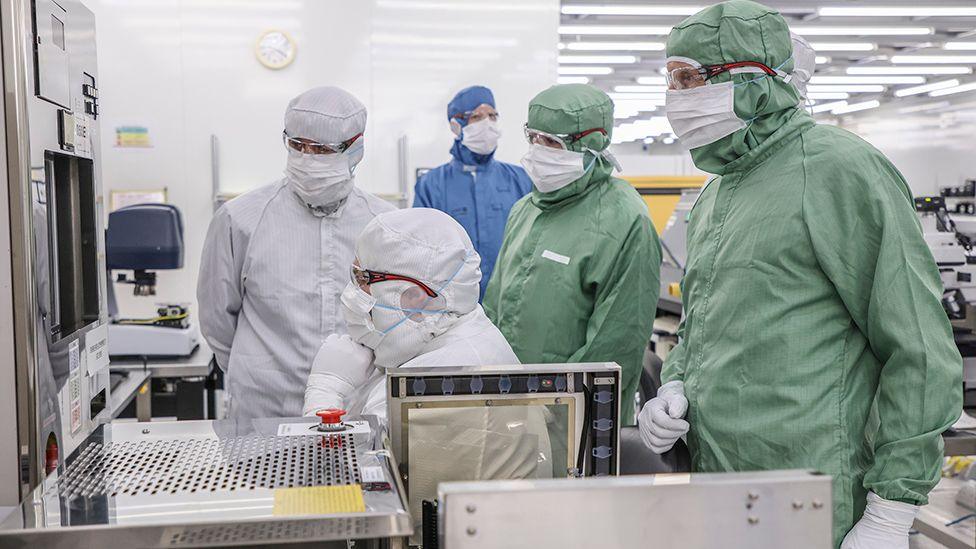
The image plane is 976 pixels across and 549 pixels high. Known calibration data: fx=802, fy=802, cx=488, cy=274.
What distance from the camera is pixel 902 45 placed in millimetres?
8086

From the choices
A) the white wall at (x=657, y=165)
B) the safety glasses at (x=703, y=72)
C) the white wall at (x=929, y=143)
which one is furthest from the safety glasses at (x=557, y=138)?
the white wall at (x=929, y=143)

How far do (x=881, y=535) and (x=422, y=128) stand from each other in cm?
349

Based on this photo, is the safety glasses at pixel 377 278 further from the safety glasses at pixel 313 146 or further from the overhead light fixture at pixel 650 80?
the overhead light fixture at pixel 650 80

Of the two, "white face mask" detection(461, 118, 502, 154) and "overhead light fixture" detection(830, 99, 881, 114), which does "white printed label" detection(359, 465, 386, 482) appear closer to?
"white face mask" detection(461, 118, 502, 154)

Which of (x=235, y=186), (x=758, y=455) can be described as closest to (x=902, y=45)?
(x=235, y=186)

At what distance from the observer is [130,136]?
413 cm

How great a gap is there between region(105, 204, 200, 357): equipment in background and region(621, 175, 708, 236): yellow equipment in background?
351 centimetres

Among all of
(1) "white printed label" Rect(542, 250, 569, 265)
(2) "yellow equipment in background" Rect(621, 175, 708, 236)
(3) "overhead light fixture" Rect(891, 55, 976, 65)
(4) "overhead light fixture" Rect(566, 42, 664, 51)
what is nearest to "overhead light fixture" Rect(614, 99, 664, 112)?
(3) "overhead light fixture" Rect(891, 55, 976, 65)

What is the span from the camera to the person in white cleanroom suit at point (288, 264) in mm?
1985

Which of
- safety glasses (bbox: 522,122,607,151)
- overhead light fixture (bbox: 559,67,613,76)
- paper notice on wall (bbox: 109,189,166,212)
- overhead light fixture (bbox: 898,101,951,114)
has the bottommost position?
paper notice on wall (bbox: 109,189,166,212)

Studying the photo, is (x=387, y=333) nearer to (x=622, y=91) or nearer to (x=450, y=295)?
(x=450, y=295)

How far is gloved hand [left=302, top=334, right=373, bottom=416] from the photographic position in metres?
1.56

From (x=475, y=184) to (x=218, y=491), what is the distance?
251cm

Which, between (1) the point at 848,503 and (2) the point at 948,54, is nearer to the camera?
(1) the point at 848,503
